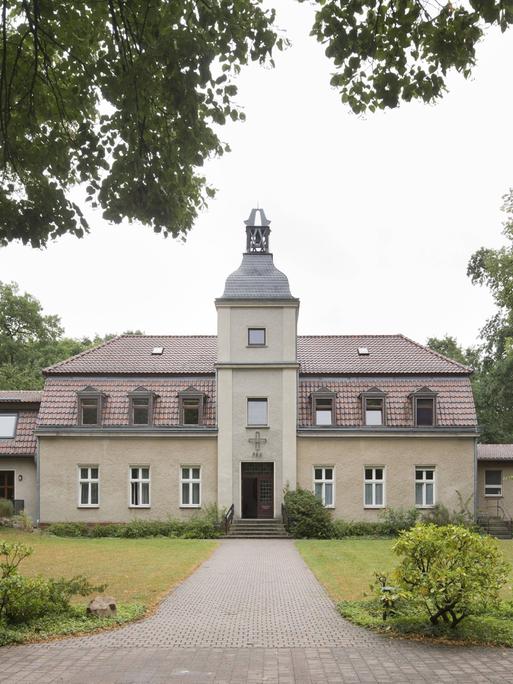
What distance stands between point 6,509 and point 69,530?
2.76 metres

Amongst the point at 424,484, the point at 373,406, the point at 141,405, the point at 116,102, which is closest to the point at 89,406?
the point at 141,405

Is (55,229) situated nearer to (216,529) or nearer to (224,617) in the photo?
(224,617)

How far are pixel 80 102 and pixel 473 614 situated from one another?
29.3 feet

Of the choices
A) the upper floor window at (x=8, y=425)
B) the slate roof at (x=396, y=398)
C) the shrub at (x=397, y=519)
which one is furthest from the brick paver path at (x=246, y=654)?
the upper floor window at (x=8, y=425)

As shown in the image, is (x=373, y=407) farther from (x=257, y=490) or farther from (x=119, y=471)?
(x=119, y=471)

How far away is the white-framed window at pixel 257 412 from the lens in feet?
109

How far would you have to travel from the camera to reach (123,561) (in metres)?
20.4

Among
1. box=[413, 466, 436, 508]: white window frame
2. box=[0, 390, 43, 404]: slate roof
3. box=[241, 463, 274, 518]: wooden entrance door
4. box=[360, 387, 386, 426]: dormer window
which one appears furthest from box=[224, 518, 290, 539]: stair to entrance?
box=[0, 390, 43, 404]: slate roof

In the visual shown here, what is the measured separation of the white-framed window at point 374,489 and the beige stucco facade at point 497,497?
474 centimetres

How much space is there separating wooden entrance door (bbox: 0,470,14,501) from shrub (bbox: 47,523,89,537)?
349cm

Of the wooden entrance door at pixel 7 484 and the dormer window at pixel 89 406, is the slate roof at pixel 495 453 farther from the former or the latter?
the wooden entrance door at pixel 7 484

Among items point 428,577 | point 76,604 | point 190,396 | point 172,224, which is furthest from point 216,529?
point 172,224

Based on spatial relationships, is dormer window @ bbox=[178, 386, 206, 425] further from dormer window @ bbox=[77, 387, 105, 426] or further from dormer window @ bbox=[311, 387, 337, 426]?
dormer window @ bbox=[311, 387, 337, 426]

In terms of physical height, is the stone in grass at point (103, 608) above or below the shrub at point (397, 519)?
above
